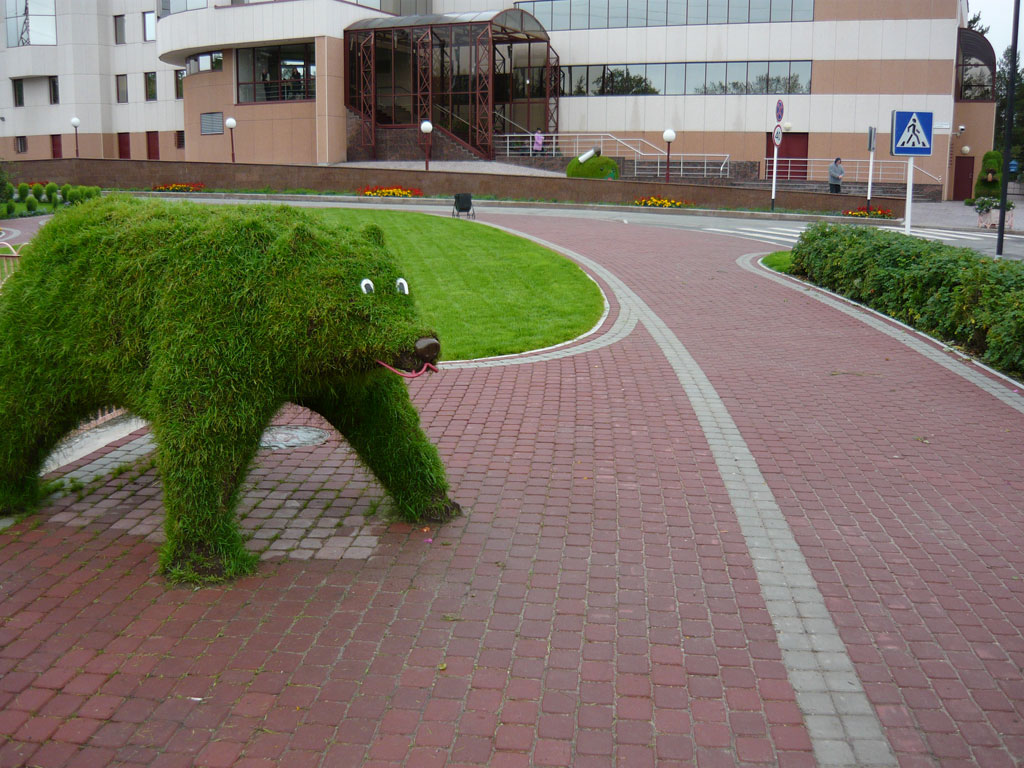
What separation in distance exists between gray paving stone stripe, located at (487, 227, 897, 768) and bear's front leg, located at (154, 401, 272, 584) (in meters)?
3.08

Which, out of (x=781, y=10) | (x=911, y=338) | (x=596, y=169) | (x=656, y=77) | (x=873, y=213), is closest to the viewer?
(x=911, y=338)

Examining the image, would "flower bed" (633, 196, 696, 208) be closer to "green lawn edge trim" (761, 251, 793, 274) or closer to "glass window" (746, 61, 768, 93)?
"green lawn edge trim" (761, 251, 793, 274)

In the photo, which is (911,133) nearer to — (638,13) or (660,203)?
(660,203)

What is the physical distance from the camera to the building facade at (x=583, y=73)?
42406 mm

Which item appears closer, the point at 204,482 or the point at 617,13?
the point at 204,482

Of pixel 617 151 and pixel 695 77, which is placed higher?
pixel 695 77

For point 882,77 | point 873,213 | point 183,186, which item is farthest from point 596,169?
point 183,186

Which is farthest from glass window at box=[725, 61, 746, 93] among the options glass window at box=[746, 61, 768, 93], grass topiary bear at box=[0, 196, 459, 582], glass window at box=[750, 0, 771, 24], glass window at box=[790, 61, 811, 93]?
grass topiary bear at box=[0, 196, 459, 582]

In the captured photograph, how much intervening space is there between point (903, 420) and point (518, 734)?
617 cm

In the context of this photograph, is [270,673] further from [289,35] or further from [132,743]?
[289,35]

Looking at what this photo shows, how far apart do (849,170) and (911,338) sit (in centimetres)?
3293

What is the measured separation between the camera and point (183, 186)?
36094mm

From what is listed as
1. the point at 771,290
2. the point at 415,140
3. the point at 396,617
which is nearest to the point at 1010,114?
the point at 771,290

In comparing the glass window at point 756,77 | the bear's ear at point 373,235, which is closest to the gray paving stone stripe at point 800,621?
the bear's ear at point 373,235
